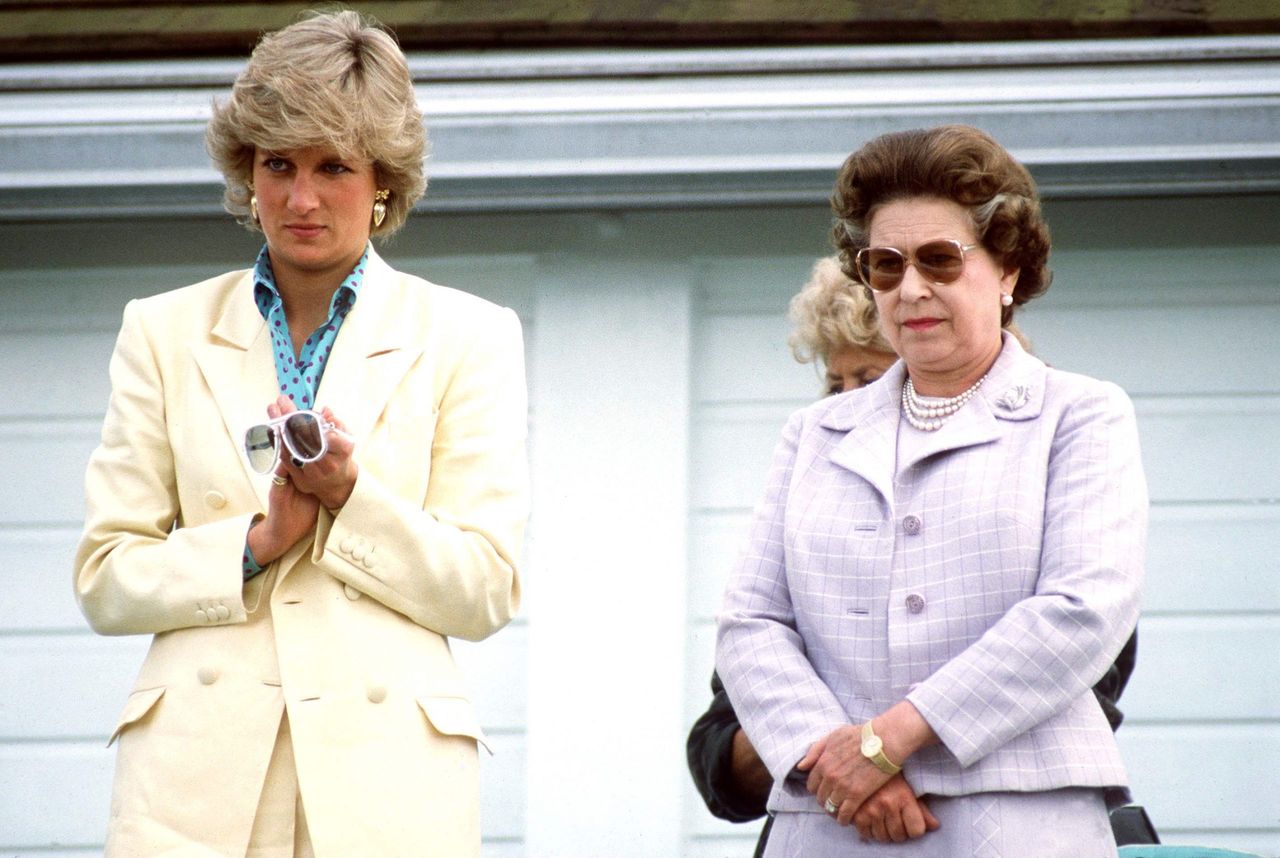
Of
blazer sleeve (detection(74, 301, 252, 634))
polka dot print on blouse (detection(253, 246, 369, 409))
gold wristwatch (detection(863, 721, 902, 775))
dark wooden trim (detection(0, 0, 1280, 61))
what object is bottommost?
gold wristwatch (detection(863, 721, 902, 775))

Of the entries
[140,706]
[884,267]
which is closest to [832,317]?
[884,267]

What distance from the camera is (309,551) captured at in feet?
8.16

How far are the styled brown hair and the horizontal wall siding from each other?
→ 6.29ft

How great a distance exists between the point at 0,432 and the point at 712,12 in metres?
2.30

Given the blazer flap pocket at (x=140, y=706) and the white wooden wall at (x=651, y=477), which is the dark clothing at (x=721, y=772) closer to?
the blazer flap pocket at (x=140, y=706)

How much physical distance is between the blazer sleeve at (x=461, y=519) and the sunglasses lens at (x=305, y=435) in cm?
9

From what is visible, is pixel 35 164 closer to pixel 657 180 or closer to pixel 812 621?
pixel 657 180

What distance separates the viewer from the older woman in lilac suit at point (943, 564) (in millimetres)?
2266

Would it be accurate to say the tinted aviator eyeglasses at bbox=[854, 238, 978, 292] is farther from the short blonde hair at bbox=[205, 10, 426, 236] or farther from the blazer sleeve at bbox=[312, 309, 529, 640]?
the short blonde hair at bbox=[205, 10, 426, 236]

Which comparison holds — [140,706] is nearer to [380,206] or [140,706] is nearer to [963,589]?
[380,206]

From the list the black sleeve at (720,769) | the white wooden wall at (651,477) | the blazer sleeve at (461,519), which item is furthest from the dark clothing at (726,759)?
the white wooden wall at (651,477)

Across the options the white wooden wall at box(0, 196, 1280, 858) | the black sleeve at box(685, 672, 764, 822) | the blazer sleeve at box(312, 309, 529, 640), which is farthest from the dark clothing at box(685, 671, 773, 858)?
the white wooden wall at box(0, 196, 1280, 858)

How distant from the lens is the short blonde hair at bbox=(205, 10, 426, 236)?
253 cm

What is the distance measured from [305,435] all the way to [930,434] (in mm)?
929
